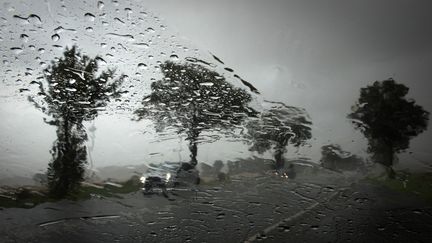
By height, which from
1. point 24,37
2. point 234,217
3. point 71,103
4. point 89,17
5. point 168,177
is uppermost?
point 89,17

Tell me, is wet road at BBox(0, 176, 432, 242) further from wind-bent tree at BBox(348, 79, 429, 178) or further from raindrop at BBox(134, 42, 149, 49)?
raindrop at BBox(134, 42, 149, 49)

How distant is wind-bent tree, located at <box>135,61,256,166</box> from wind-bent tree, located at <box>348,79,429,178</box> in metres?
1.54

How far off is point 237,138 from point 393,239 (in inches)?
111

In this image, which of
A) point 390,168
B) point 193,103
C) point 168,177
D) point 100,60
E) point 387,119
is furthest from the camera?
point 168,177

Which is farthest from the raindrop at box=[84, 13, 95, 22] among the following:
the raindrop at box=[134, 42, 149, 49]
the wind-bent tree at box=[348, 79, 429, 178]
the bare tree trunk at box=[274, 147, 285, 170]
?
the wind-bent tree at box=[348, 79, 429, 178]

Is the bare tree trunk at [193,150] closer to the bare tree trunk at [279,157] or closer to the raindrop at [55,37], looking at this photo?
the bare tree trunk at [279,157]

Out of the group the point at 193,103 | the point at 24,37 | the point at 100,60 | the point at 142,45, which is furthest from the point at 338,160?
the point at 24,37

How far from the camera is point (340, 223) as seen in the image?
559cm

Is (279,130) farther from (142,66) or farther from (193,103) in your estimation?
(142,66)

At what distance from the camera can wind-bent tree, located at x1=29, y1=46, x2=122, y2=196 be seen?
482cm

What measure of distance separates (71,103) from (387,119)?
4.60 m

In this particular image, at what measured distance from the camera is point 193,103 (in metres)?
5.29

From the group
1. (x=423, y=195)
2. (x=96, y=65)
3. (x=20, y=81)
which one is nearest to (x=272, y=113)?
(x=423, y=195)

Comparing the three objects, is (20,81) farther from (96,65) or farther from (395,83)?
(395,83)
